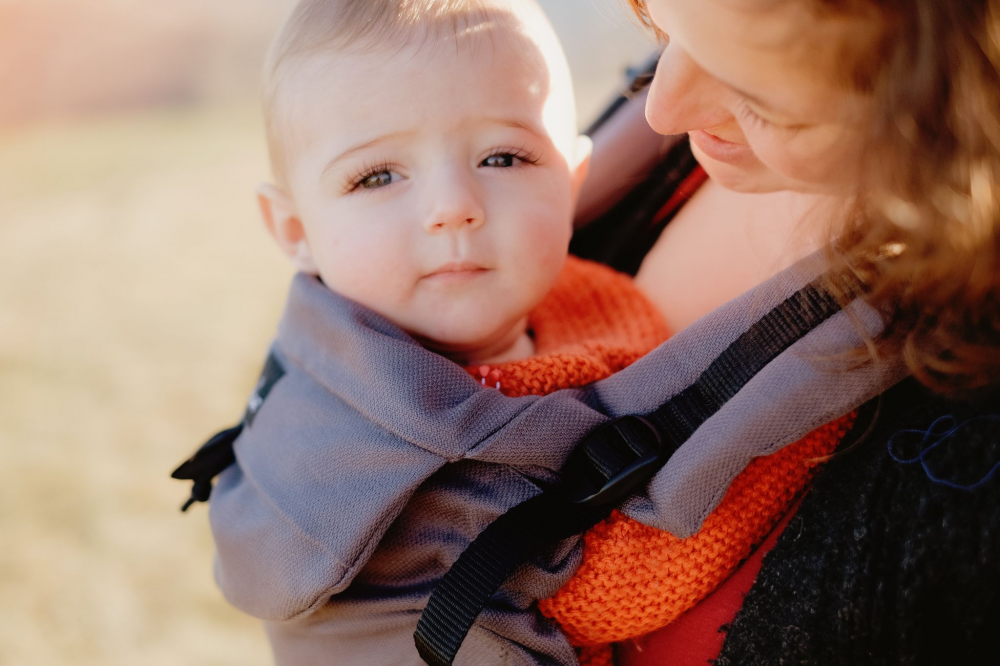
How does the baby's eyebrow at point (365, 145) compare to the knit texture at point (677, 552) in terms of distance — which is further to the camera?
the baby's eyebrow at point (365, 145)

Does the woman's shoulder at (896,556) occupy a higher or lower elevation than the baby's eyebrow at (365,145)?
lower

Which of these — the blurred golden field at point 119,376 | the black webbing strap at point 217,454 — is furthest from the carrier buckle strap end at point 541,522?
the blurred golden field at point 119,376

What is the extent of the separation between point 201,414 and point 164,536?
23.3 inches

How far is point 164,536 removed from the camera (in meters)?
2.73

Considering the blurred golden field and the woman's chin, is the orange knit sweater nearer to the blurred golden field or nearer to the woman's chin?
the woman's chin

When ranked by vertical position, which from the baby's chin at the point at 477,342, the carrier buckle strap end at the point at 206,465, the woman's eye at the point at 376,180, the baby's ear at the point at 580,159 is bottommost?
the carrier buckle strap end at the point at 206,465

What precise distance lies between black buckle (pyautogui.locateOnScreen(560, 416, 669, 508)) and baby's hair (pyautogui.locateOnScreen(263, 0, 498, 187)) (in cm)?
59

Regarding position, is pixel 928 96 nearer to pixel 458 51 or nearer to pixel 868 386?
pixel 868 386

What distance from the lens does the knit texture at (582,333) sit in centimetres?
122

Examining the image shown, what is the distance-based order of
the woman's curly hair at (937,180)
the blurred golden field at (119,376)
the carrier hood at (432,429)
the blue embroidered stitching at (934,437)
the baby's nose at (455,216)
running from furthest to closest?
the blurred golden field at (119,376) → the baby's nose at (455,216) → the carrier hood at (432,429) → the blue embroidered stitching at (934,437) → the woman's curly hair at (937,180)

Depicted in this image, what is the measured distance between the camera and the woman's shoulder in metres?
0.85

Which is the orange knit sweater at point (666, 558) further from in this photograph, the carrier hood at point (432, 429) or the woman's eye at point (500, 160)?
the woman's eye at point (500, 160)

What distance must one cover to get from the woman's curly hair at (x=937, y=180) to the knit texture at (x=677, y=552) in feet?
0.65

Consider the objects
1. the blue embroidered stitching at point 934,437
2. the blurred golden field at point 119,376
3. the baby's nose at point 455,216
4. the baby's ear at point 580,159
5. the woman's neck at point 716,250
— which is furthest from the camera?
the blurred golden field at point 119,376
